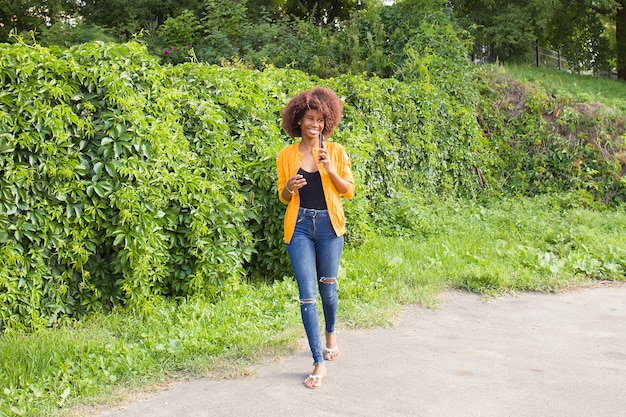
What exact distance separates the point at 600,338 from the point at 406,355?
180 cm

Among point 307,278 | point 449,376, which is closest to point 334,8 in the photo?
point 307,278

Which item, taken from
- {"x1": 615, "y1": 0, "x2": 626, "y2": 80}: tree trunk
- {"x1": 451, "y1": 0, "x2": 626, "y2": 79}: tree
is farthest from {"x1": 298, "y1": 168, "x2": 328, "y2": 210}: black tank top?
{"x1": 615, "y1": 0, "x2": 626, "y2": 80}: tree trunk

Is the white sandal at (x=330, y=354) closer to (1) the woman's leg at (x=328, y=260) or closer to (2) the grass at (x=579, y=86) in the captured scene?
(1) the woman's leg at (x=328, y=260)

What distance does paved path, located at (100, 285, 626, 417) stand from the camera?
4199 millimetres

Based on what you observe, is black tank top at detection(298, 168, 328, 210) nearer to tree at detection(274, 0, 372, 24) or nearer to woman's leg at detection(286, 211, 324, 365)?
woman's leg at detection(286, 211, 324, 365)

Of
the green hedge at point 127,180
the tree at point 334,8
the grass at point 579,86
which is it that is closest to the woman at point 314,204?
the green hedge at point 127,180

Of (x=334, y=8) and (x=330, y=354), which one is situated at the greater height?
(x=334, y=8)

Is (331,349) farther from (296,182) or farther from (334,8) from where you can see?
(334,8)

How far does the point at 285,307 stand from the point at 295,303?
6.8 inches

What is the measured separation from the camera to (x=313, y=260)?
15.3ft

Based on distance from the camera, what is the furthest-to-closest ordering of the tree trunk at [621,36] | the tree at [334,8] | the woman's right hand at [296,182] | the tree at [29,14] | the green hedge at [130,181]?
the tree trunk at [621,36]
the tree at [334,8]
the tree at [29,14]
the green hedge at [130,181]
the woman's right hand at [296,182]

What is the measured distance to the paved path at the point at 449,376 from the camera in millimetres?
4199

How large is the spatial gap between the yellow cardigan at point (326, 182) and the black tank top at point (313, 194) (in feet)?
0.09

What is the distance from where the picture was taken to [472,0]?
59.9ft
